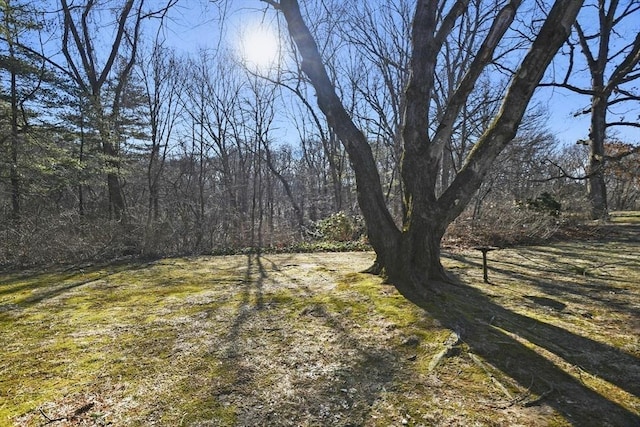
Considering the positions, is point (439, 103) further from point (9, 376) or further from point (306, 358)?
point (9, 376)

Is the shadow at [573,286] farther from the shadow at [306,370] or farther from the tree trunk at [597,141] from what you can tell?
the tree trunk at [597,141]

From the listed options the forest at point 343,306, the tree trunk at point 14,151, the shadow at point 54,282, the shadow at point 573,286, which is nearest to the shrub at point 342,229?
the forest at point 343,306

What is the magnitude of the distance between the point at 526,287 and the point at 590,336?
124 cm

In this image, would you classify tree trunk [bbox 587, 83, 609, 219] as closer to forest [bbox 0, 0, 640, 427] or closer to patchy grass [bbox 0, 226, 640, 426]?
forest [bbox 0, 0, 640, 427]

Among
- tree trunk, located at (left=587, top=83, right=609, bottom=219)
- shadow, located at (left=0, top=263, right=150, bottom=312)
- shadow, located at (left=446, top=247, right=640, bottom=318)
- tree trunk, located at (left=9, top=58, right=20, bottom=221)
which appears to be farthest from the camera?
tree trunk, located at (left=587, top=83, right=609, bottom=219)

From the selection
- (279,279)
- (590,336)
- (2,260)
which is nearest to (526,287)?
(590,336)

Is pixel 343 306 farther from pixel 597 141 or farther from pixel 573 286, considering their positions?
pixel 597 141

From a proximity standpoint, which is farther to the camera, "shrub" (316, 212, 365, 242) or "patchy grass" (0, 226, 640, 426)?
"shrub" (316, 212, 365, 242)

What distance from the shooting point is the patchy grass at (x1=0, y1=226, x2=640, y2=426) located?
4.79 feet

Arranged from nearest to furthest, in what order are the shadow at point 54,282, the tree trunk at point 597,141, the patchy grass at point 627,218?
the shadow at point 54,282
the patchy grass at point 627,218
the tree trunk at point 597,141

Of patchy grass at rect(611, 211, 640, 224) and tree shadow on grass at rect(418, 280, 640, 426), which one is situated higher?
patchy grass at rect(611, 211, 640, 224)

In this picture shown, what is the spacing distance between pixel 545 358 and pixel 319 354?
128 centimetres

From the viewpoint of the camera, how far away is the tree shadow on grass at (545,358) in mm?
1472

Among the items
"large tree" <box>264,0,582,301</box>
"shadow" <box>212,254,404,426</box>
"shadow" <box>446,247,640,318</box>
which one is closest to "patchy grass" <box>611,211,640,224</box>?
"shadow" <box>446,247,640,318</box>
